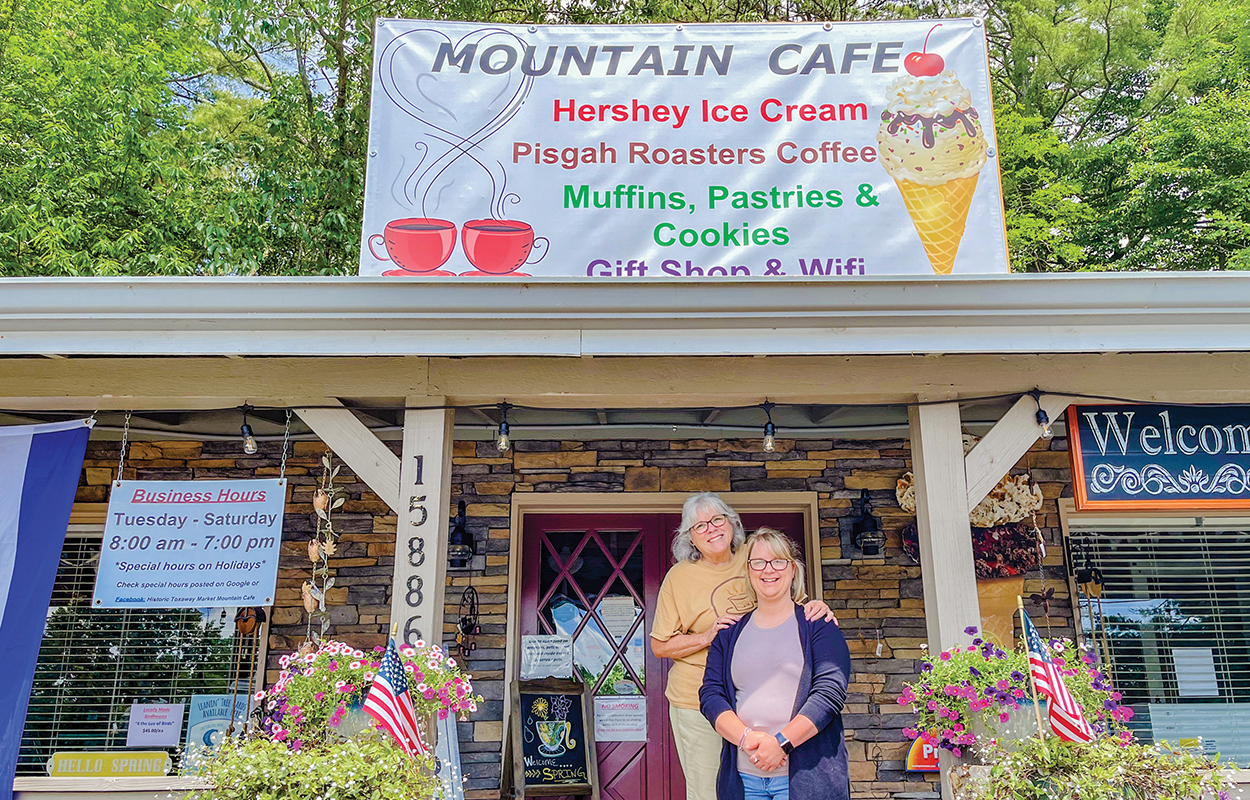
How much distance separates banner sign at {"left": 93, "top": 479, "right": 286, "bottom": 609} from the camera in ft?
11.8

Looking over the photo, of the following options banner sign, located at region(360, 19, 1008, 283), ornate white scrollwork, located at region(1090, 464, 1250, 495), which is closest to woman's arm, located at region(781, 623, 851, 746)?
ornate white scrollwork, located at region(1090, 464, 1250, 495)

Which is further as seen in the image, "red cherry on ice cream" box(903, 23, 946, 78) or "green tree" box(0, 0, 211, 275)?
"green tree" box(0, 0, 211, 275)

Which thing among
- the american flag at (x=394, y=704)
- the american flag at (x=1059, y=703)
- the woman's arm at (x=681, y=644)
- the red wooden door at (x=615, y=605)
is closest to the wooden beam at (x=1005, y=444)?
the american flag at (x=1059, y=703)

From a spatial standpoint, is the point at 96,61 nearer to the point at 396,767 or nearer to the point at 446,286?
the point at 446,286

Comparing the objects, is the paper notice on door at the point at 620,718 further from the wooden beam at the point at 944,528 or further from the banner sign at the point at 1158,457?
the banner sign at the point at 1158,457

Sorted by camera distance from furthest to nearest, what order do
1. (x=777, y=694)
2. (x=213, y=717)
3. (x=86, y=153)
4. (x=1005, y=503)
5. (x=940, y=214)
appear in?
(x=86, y=153) < (x=1005, y=503) < (x=213, y=717) < (x=940, y=214) < (x=777, y=694)

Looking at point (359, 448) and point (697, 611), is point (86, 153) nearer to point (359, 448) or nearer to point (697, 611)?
point (359, 448)

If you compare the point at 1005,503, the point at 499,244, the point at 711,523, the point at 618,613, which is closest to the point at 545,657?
the point at 618,613

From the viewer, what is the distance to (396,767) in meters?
2.81

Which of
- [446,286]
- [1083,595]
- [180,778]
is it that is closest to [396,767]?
[180,778]

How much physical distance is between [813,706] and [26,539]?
298cm

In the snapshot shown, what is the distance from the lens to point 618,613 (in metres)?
5.13

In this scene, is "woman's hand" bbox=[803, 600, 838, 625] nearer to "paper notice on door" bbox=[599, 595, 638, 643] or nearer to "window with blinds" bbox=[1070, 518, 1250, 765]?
"paper notice on door" bbox=[599, 595, 638, 643]

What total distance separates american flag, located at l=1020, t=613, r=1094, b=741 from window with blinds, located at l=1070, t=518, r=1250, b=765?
2.42m
